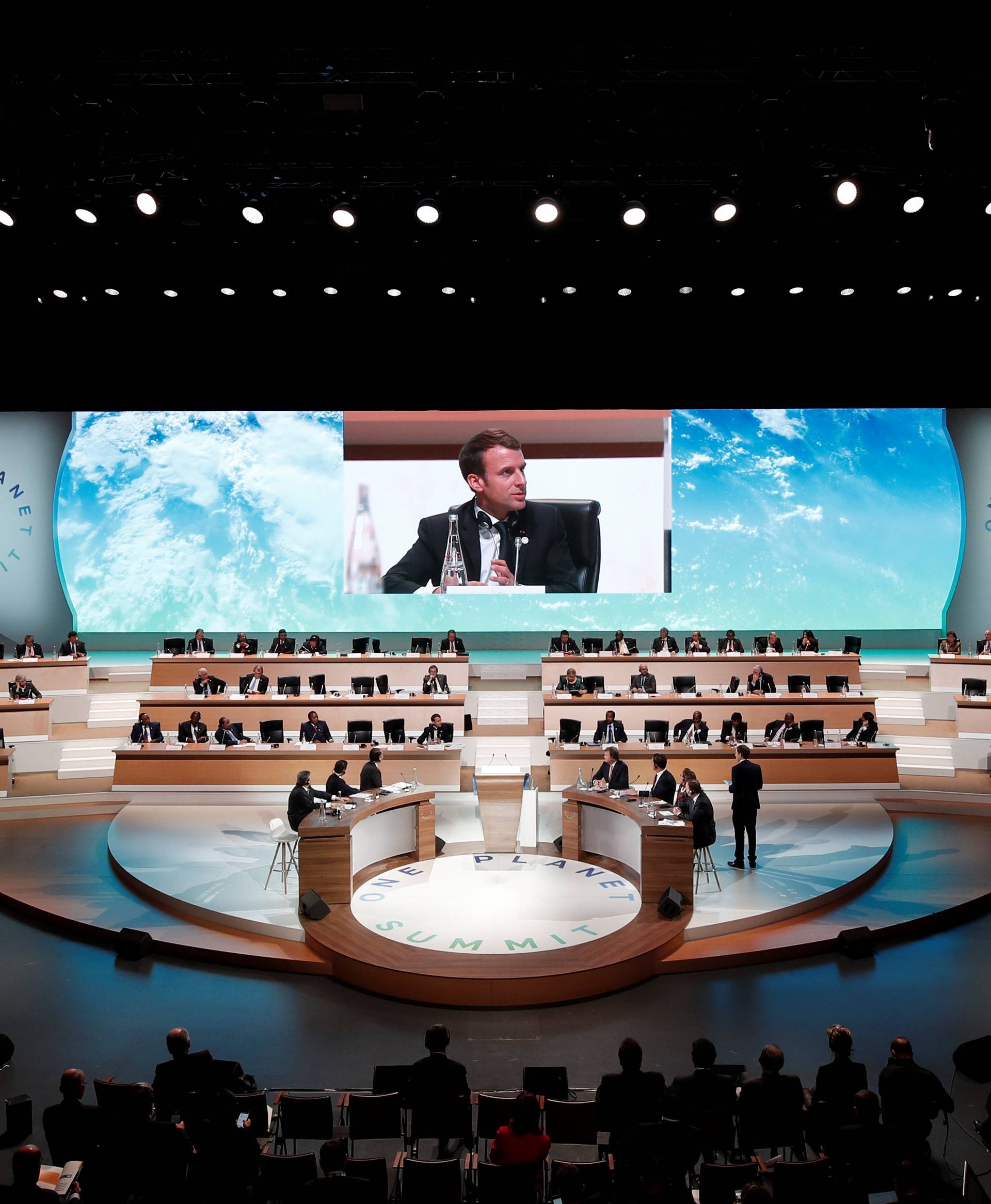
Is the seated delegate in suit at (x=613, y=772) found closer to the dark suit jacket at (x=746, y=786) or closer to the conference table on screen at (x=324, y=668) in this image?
the dark suit jacket at (x=746, y=786)

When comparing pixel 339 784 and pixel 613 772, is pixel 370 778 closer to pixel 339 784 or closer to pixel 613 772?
pixel 339 784

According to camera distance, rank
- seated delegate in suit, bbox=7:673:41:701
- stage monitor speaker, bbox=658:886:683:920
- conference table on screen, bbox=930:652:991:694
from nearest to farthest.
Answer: stage monitor speaker, bbox=658:886:683:920 < seated delegate in suit, bbox=7:673:41:701 < conference table on screen, bbox=930:652:991:694

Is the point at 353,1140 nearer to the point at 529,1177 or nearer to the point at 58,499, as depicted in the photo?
the point at 529,1177

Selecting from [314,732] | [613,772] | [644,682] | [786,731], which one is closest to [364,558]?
[314,732]

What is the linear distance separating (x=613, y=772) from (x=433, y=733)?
3.11 m

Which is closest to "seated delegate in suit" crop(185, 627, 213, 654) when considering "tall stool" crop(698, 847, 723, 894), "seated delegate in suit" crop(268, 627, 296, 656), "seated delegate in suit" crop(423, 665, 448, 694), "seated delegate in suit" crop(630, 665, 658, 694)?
"seated delegate in suit" crop(268, 627, 296, 656)

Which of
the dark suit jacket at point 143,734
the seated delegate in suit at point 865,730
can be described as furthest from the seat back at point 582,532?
the dark suit jacket at point 143,734

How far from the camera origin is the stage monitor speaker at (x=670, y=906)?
25.3 feet

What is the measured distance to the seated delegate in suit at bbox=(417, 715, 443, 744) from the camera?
12.0 meters

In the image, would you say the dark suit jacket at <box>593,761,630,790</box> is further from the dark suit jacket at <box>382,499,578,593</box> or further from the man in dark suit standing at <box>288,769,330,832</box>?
the dark suit jacket at <box>382,499,578,593</box>

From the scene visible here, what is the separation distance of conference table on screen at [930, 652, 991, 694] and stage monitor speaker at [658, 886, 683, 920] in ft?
26.6

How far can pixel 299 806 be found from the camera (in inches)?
A: 346

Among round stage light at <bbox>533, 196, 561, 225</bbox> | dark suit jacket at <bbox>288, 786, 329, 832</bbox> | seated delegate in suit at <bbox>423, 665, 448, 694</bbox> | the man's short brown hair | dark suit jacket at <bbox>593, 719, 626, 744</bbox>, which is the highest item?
round stage light at <bbox>533, 196, 561, 225</bbox>

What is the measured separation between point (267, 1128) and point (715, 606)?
46.3 feet
